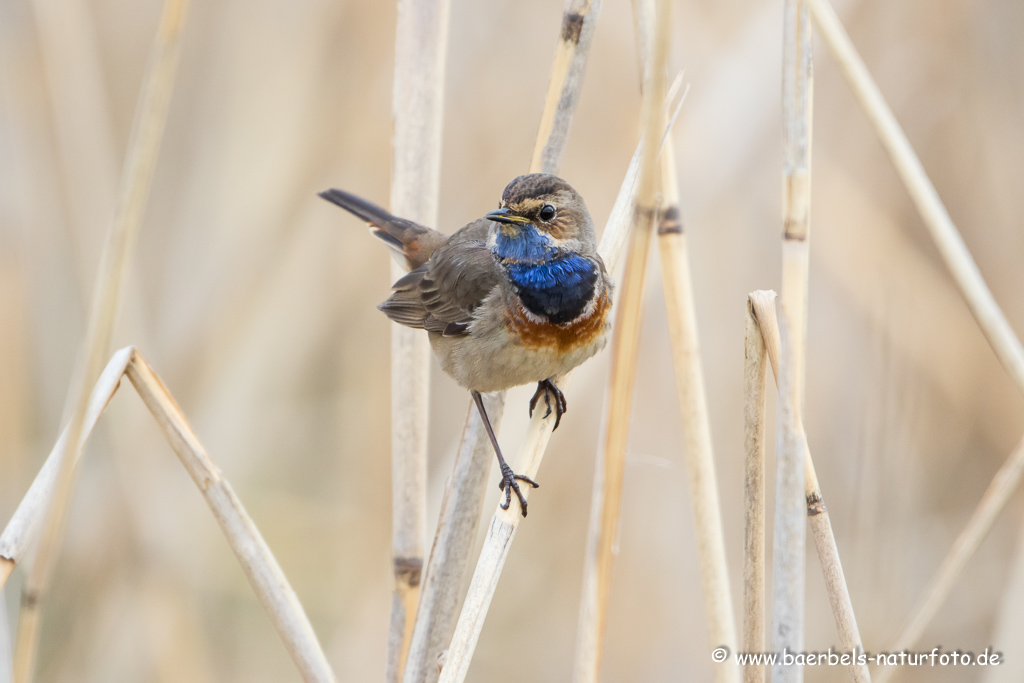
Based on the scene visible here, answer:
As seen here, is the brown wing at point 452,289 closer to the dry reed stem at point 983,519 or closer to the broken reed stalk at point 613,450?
the broken reed stalk at point 613,450

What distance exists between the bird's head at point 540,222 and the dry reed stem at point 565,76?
0.14 meters

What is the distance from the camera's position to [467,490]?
237 cm

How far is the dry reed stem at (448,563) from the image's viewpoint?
2.28 m

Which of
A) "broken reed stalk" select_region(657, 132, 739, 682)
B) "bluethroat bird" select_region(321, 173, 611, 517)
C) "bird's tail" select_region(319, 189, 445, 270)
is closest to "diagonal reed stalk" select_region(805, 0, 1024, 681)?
"broken reed stalk" select_region(657, 132, 739, 682)

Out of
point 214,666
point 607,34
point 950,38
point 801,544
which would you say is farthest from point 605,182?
point 214,666

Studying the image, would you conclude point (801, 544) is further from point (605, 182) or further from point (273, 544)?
point (273, 544)

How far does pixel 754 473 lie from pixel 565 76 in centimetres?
125

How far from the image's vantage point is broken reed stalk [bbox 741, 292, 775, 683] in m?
2.03

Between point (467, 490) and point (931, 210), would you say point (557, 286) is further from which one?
point (931, 210)

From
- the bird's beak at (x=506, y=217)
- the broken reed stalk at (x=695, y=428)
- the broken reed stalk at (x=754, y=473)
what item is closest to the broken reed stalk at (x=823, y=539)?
the broken reed stalk at (x=754, y=473)

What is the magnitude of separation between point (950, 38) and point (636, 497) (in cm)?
260

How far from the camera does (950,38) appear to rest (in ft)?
12.8

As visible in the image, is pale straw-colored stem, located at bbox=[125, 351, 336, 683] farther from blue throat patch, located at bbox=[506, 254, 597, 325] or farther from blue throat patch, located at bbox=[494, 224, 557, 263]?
blue throat patch, located at bbox=[494, 224, 557, 263]

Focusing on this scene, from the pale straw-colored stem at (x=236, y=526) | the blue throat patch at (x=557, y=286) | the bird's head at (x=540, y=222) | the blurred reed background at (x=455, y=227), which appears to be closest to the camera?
the pale straw-colored stem at (x=236, y=526)
